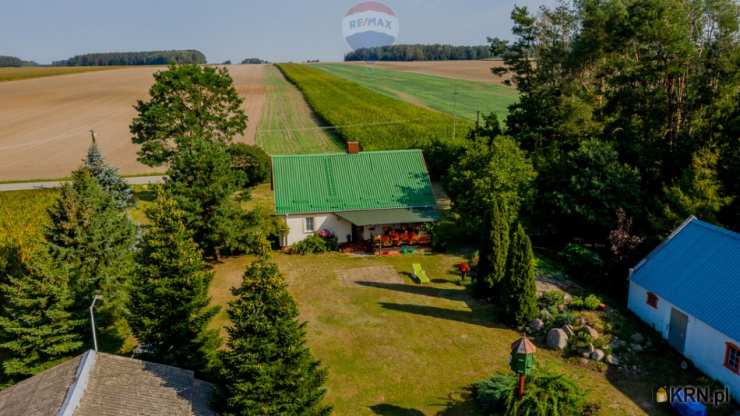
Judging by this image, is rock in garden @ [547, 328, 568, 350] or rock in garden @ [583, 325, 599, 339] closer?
rock in garden @ [547, 328, 568, 350]

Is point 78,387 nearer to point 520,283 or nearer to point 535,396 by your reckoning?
Result: point 535,396

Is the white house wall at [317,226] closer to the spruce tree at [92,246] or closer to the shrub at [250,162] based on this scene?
the spruce tree at [92,246]

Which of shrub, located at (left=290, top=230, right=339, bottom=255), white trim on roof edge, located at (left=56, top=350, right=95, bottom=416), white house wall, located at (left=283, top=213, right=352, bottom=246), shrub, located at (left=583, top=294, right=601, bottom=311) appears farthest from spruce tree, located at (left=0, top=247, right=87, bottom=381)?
shrub, located at (left=583, top=294, right=601, bottom=311)

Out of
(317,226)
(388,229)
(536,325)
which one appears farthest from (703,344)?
(317,226)

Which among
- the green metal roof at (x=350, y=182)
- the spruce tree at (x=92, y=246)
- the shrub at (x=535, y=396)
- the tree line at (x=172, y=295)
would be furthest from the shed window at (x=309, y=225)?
the shrub at (x=535, y=396)

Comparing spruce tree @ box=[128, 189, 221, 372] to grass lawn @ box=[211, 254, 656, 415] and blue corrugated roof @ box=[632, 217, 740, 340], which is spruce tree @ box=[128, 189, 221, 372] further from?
blue corrugated roof @ box=[632, 217, 740, 340]

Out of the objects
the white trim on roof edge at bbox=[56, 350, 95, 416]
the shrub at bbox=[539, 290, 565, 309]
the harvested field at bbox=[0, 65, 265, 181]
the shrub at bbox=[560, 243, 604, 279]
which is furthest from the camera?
the harvested field at bbox=[0, 65, 265, 181]

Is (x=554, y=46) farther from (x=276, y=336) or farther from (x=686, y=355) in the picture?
(x=276, y=336)
